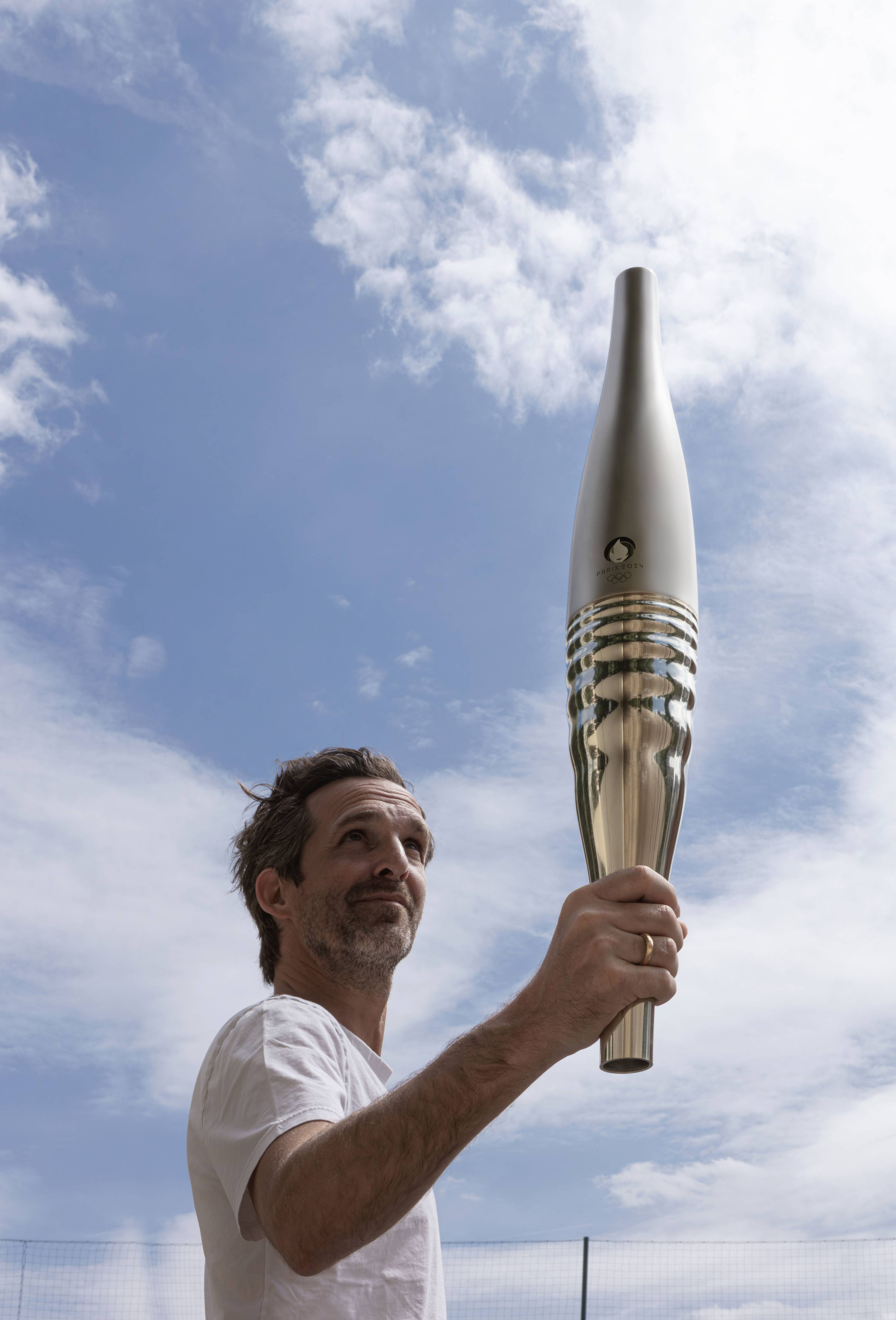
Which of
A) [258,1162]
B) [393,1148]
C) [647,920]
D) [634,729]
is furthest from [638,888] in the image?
[258,1162]

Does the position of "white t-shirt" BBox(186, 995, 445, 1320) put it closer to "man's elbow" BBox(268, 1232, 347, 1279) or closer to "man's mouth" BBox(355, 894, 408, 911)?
"man's elbow" BBox(268, 1232, 347, 1279)

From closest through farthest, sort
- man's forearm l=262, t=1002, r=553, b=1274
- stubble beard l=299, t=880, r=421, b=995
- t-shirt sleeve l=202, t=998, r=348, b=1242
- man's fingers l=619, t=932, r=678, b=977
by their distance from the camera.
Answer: man's fingers l=619, t=932, r=678, b=977 → man's forearm l=262, t=1002, r=553, b=1274 → t-shirt sleeve l=202, t=998, r=348, b=1242 → stubble beard l=299, t=880, r=421, b=995

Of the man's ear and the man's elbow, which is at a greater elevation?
the man's ear

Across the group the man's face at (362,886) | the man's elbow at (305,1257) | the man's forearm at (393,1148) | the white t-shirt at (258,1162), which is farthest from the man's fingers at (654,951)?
the man's face at (362,886)

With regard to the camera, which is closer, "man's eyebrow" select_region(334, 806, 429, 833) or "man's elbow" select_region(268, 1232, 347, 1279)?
"man's elbow" select_region(268, 1232, 347, 1279)

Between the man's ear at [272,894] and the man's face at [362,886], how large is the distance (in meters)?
0.06

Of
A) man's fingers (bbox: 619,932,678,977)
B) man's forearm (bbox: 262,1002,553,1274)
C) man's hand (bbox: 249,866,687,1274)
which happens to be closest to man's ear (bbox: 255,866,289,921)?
man's hand (bbox: 249,866,687,1274)

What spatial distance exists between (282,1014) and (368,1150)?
0.67m

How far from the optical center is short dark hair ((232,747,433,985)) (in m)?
3.14

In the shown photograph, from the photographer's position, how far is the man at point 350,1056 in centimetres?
123

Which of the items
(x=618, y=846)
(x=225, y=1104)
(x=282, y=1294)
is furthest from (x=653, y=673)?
(x=282, y=1294)

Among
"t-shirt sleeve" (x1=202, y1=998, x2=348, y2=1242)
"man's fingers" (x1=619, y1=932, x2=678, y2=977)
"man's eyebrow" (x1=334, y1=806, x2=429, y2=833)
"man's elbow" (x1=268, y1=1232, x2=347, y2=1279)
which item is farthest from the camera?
"man's eyebrow" (x1=334, y1=806, x2=429, y2=833)

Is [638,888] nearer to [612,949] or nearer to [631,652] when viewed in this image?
[612,949]

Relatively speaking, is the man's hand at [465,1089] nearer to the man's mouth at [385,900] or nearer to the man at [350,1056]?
the man at [350,1056]
